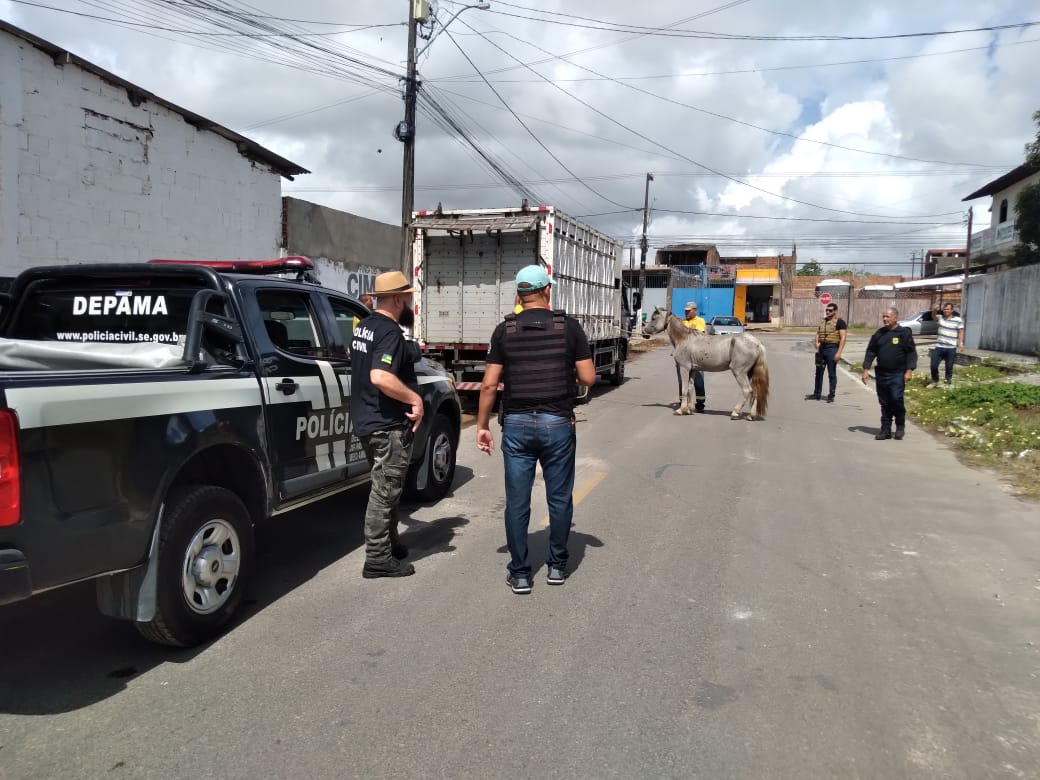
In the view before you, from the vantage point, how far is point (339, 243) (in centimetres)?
1802

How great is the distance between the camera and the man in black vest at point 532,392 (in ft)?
15.1

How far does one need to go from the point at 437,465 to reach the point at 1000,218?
4012 cm

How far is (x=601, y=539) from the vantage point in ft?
19.3

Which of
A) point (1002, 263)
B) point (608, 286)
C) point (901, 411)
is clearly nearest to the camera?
point (901, 411)

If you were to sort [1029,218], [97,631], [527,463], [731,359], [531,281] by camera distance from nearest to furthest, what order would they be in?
[97,631], [531,281], [527,463], [731,359], [1029,218]

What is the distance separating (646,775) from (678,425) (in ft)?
29.9

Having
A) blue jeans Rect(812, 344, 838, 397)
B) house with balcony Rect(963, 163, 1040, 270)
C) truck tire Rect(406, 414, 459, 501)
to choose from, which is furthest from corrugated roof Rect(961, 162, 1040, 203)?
truck tire Rect(406, 414, 459, 501)

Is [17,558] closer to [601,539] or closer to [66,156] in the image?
[601,539]

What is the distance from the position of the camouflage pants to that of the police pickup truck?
17.7 inches

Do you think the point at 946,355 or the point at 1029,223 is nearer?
the point at 946,355

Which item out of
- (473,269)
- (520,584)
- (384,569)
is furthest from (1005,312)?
(384,569)

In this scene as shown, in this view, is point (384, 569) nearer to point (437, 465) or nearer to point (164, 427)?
point (164, 427)

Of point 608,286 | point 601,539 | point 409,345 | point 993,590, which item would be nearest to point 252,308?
point 409,345

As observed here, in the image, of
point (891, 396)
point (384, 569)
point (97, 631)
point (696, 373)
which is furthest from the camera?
point (696, 373)
